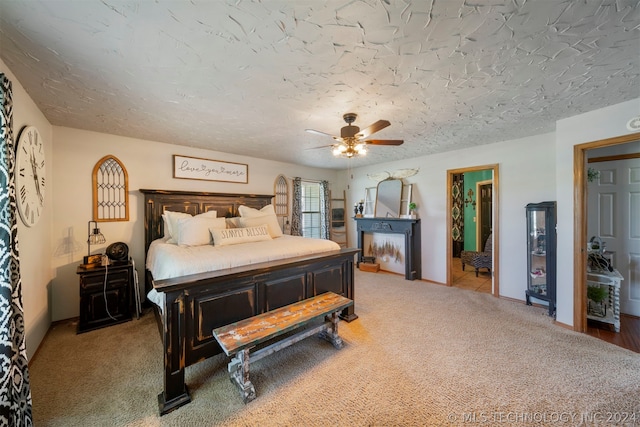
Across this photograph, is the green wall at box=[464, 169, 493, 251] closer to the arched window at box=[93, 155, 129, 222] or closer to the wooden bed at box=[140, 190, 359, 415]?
the wooden bed at box=[140, 190, 359, 415]

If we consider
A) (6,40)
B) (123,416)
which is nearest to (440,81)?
(6,40)

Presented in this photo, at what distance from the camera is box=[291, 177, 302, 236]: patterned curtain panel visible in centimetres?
542

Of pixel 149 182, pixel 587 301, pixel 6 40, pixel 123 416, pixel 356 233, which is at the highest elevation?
pixel 6 40

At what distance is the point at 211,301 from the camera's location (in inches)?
79.8

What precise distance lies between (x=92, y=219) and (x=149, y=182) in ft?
2.80

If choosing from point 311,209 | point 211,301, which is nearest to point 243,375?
point 211,301

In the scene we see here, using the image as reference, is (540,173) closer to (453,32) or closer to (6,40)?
(453,32)

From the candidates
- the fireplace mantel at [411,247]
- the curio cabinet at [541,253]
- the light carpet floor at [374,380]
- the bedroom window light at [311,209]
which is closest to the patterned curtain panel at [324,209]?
the bedroom window light at [311,209]

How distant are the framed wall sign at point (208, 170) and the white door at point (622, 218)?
553 cm

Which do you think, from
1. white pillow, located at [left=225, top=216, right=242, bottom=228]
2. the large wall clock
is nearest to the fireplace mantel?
white pillow, located at [left=225, top=216, right=242, bottom=228]

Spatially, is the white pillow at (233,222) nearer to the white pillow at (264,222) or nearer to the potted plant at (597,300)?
the white pillow at (264,222)

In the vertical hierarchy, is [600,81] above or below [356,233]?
above

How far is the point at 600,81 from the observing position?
202cm

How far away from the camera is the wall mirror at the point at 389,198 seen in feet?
17.2
